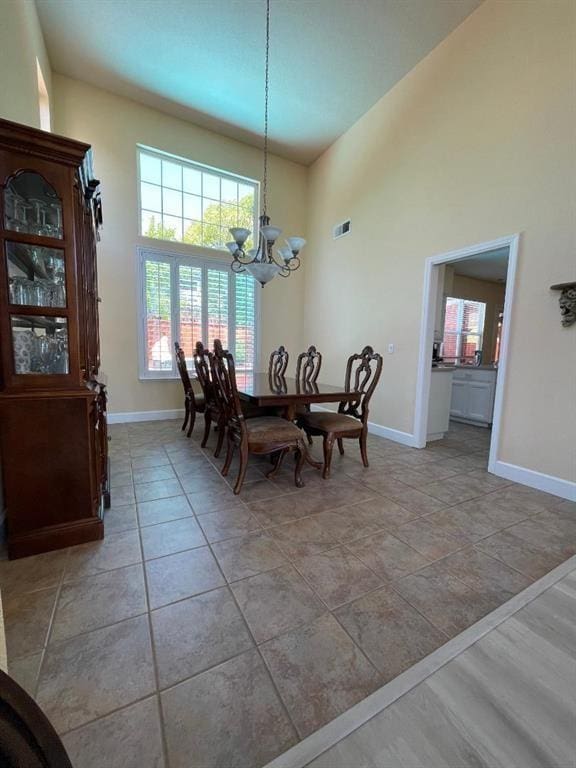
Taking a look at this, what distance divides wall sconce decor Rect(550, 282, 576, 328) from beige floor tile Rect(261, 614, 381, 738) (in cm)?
271

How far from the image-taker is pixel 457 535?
1947mm

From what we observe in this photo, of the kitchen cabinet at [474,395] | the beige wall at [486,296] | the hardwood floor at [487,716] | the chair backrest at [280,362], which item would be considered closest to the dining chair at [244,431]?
the chair backrest at [280,362]

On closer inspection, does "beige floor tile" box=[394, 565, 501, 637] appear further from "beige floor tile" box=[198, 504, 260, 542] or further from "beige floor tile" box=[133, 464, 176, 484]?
"beige floor tile" box=[133, 464, 176, 484]

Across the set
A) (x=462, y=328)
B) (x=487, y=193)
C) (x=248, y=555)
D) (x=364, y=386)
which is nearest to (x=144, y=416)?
(x=364, y=386)

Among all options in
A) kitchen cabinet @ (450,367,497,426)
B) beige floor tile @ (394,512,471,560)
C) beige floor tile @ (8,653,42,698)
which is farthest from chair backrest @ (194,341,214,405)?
kitchen cabinet @ (450,367,497,426)

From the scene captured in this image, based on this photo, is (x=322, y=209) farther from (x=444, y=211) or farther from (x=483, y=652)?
(x=483, y=652)

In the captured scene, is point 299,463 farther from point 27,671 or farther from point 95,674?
point 27,671

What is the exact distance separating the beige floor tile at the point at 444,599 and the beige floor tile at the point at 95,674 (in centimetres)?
110

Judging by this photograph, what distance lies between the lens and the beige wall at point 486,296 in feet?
21.5

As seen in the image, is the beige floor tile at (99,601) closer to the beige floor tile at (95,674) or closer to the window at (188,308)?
the beige floor tile at (95,674)

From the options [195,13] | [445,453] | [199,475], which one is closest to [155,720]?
[199,475]

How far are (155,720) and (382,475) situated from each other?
2285 millimetres

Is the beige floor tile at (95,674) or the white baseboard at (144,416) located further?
the white baseboard at (144,416)

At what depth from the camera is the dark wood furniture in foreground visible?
515 millimetres
